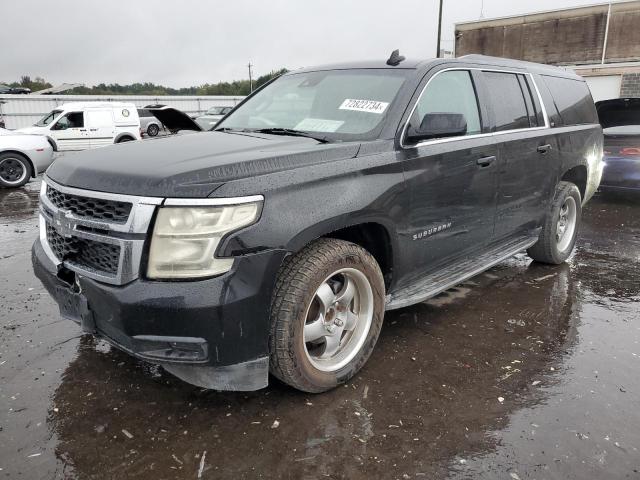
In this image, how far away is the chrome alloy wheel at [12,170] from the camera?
10.9 m

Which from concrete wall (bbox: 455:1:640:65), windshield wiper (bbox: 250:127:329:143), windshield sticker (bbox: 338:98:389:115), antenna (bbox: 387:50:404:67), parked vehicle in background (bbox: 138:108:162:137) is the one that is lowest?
parked vehicle in background (bbox: 138:108:162:137)

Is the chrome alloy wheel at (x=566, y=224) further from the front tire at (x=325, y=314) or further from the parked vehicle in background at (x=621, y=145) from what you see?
the parked vehicle in background at (x=621, y=145)

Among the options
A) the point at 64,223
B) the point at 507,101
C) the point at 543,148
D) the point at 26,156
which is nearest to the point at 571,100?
the point at 543,148

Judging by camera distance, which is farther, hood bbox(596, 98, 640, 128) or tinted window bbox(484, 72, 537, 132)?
hood bbox(596, 98, 640, 128)

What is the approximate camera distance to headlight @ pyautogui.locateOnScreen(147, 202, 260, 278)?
2.28m

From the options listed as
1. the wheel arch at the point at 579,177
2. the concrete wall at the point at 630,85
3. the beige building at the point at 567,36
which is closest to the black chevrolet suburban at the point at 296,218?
the wheel arch at the point at 579,177

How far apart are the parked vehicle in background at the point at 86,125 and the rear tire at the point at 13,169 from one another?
5.33m

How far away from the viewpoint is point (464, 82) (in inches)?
149

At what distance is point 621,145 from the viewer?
794 centimetres

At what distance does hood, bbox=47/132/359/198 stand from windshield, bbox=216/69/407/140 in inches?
11.9

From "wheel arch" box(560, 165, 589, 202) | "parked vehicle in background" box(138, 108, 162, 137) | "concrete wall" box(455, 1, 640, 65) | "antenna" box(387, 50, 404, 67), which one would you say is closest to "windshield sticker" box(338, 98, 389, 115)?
"antenna" box(387, 50, 404, 67)

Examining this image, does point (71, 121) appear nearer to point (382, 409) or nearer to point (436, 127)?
point (436, 127)

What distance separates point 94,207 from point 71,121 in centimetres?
1594

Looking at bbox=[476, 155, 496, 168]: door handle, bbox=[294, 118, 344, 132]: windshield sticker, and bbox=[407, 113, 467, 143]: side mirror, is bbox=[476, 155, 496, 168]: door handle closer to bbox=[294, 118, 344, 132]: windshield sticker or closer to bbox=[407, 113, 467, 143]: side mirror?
bbox=[407, 113, 467, 143]: side mirror
